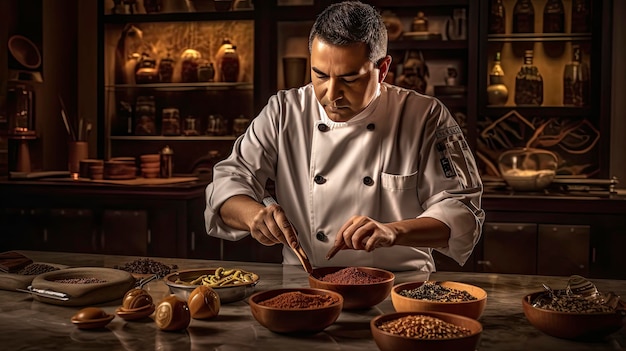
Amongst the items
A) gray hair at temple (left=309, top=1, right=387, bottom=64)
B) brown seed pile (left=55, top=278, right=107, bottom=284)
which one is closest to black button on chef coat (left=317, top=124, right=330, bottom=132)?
gray hair at temple (left=309, top=1, right=387, bottom=64)

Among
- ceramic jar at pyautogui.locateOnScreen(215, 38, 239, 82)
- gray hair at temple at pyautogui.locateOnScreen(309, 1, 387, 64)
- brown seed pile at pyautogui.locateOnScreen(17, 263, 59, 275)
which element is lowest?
brown seed pile at pyautogui.locateOnScreen(17, 263, 59, 275)

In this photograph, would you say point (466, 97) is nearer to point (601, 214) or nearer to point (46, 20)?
point (601, 214)

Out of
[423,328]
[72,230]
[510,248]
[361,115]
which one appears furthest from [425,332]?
[72,230]

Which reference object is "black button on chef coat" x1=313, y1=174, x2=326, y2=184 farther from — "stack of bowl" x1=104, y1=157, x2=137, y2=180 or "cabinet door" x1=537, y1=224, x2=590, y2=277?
"stack of bowl" x1=104, y1=157, x2=137, y2=180

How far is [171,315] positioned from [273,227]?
48 cm

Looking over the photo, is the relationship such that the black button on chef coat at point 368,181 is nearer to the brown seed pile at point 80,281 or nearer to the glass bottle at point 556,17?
the brown seed pile at point 80,281

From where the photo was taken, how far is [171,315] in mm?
1541

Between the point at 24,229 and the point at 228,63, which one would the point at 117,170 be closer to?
the point at 24,229

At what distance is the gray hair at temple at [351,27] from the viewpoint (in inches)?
85.9

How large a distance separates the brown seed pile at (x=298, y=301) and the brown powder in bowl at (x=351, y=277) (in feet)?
0.49

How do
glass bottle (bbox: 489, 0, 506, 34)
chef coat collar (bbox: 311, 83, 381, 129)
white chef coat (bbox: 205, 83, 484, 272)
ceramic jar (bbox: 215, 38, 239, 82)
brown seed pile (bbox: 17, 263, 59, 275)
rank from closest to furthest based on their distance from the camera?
1. brown seed pile (bbox: 17, 263, 59, 275)
2. white chef coat (bbox: 205, 83, 484, 272)
3. chef coat collar (bbox: 311, 83, 381, 129)
4. glass bottle (bbox: 489, 0, 506, 34)
5. ceramic jar (bbox: 215, 38, 239, 82)

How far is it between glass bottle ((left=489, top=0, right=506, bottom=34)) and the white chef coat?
219 centimetres

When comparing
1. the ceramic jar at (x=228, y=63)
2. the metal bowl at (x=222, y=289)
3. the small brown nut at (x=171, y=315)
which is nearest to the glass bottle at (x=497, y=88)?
the ceramic jar at (x=228, y=63)

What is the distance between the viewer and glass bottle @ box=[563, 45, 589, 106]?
4.44 meters
